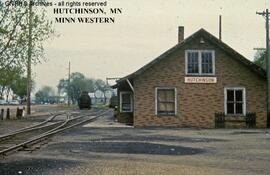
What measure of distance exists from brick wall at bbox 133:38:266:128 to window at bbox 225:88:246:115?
9.7 inches

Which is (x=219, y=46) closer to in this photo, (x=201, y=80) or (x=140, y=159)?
(x=201, y=80)

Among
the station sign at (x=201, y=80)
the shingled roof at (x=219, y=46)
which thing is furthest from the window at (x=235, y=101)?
the shingled roof at (x=219, y=46)

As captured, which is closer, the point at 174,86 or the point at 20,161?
the point at 20,161

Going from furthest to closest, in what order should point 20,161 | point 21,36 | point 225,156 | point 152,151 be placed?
point 21,36 < point 152,151 < point 225,156 < point 20,161

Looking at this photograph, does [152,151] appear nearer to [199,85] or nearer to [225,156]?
[225,156]

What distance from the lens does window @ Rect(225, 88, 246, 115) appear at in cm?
2647

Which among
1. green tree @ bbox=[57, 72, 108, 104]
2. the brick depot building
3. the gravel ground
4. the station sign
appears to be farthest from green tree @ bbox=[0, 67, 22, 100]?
green tree @ bbox=[57, 72, 108, 104]

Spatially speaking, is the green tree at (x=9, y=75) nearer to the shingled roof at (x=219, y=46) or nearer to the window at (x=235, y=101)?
the shingled roof at (x=219, y=46)

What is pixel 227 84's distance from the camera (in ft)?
87.0

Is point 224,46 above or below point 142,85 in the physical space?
above

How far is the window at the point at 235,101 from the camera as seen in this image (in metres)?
26.5

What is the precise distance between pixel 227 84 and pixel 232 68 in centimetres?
99

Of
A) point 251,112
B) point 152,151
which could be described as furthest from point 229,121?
point 152,151

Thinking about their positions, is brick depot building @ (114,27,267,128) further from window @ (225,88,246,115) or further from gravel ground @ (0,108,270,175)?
gravel ground @ (0,108,270,175)
